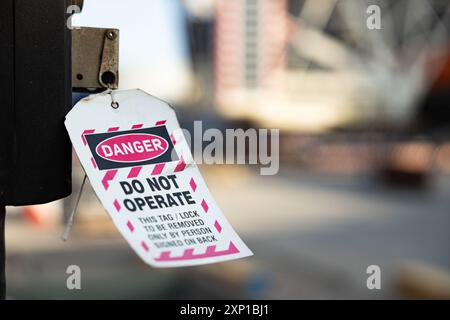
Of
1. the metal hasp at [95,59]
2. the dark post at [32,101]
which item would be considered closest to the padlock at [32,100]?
the dark post at [32,101]

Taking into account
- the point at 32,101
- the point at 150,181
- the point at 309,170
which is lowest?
the point at 309,170

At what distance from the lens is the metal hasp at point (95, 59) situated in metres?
1.47

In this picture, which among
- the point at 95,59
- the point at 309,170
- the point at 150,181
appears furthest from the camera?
the point at 309,170

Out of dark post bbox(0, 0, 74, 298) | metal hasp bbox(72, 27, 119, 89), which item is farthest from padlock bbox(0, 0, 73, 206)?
metal hasp bbox(72, 27, 119, 89)

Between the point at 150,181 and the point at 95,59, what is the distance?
1.24 feet

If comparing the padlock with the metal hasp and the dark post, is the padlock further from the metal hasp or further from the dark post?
the metal hasp

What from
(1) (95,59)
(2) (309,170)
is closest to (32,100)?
(1) (95,59)

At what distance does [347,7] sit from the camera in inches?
1515

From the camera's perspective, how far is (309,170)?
26.7 m

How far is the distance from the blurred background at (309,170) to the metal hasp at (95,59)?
4.88 feet

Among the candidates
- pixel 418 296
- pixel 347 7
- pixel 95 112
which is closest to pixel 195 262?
pixel 95 112

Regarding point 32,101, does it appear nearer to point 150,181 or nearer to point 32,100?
point 32,100

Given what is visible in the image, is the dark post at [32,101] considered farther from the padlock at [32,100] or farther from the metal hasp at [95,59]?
the metal hasp at [95,59]
